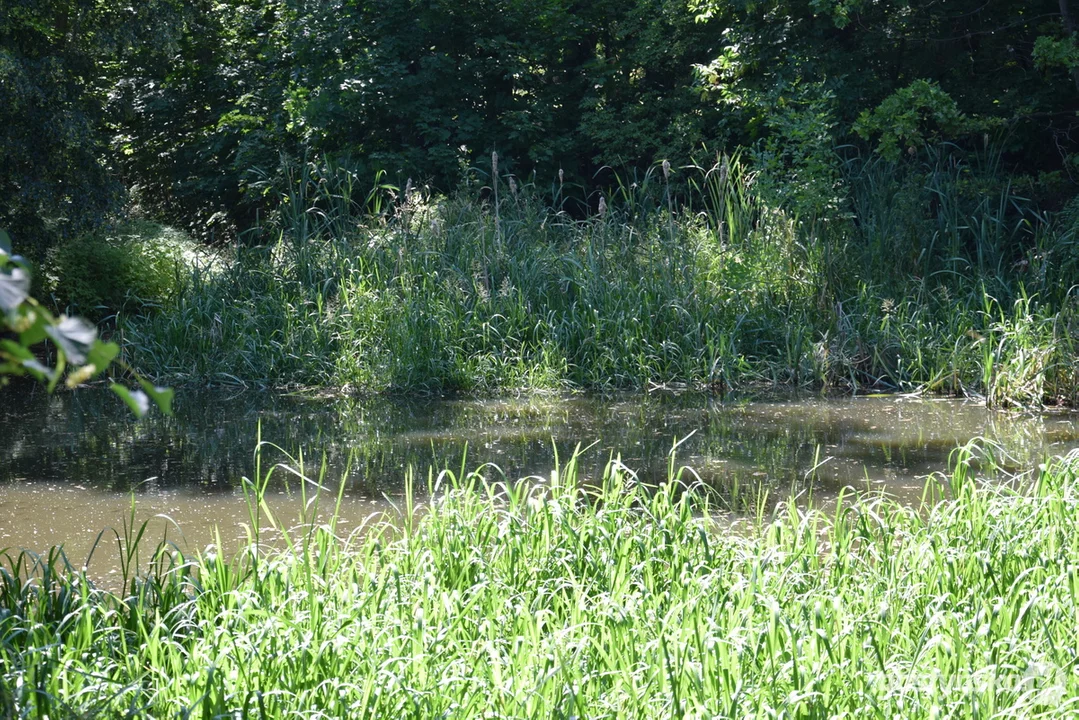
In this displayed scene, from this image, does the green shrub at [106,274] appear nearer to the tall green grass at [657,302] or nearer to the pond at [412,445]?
the tall green grass at [657,302]

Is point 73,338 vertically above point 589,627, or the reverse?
point 73,338

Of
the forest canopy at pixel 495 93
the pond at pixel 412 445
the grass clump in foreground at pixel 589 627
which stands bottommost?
the pond at pixel 412 445

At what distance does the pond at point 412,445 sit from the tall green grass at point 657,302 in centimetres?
42

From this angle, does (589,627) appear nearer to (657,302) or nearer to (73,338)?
(73,338)

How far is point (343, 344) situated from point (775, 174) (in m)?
4.30

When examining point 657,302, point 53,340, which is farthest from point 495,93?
point 53,340

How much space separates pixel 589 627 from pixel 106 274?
34.2 feet

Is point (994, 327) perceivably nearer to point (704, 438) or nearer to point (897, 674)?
point (704, 438)

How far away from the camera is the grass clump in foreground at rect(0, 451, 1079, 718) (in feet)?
8.84

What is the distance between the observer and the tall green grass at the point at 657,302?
28.9 feet

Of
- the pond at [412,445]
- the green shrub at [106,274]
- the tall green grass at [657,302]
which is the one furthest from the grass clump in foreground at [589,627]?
the green shrub at [106,274]

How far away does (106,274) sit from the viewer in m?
12.2

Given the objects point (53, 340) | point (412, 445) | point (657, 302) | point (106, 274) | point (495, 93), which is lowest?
point (412, 445)

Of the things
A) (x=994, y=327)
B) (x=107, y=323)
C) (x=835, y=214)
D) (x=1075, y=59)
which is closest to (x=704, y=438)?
(x=994, y=327)
